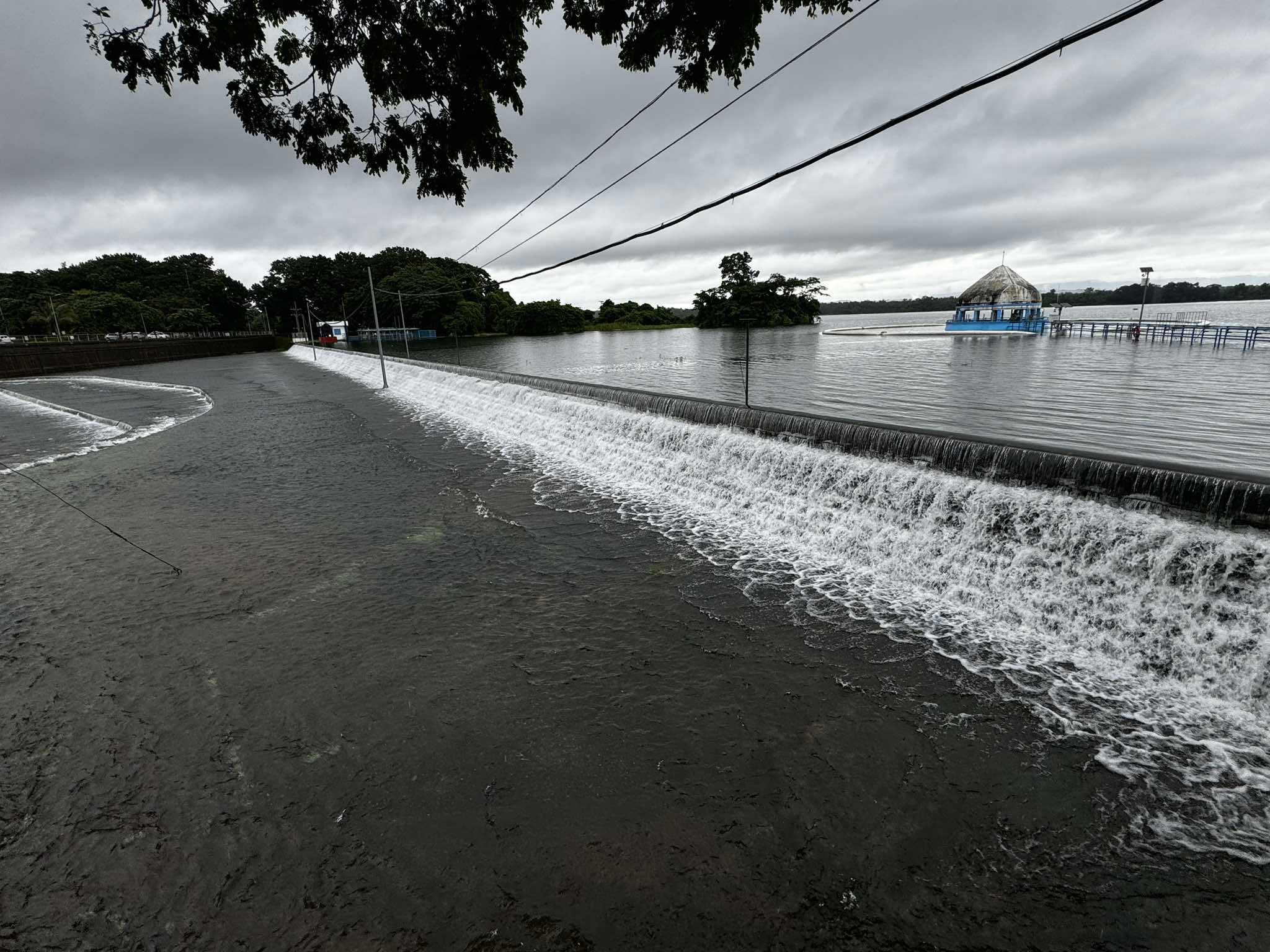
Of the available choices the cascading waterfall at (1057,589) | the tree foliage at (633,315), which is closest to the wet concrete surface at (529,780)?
the cascading waterfall at (1057,589)

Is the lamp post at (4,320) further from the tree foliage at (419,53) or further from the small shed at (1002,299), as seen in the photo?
the small shed at (1002,299)

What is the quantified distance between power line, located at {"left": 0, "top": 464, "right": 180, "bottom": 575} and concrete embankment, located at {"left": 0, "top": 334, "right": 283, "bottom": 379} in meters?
41.6

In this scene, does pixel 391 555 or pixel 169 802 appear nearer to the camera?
pixel 169 802

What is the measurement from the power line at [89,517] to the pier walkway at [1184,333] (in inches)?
1665

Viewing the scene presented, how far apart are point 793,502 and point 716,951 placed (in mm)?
6858

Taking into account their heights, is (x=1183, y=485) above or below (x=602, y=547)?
above

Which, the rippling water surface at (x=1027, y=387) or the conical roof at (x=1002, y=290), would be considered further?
the conical roof at (x=1002, y=290)

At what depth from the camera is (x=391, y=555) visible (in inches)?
328

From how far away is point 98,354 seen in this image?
48.4 m

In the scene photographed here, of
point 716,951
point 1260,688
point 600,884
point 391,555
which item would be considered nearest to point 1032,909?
point 716,951

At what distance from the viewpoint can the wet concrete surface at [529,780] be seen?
3.18m

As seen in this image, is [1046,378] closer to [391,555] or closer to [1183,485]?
[1183,485]

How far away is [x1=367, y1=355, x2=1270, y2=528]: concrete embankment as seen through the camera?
5453 millimetres

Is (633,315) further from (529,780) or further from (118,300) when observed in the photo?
(529,780)
